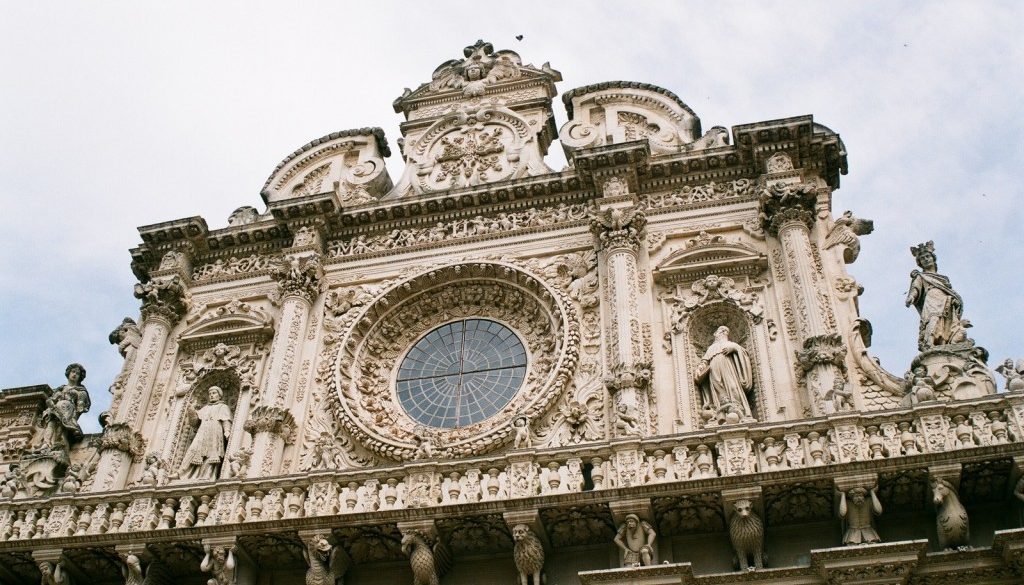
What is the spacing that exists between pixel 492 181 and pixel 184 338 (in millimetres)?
5720

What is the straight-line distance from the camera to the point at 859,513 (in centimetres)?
1127

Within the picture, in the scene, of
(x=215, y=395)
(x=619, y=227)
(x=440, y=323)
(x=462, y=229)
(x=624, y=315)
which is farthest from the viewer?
(x=462, y=229)

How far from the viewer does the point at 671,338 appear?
15.2 meters

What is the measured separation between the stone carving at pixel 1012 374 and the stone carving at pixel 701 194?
543 centimetres

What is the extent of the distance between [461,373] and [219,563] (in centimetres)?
511

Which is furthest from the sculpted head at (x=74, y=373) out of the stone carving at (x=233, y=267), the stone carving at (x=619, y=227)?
the stone carving at (x=619, y=227)

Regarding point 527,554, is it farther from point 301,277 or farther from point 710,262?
point 301,277

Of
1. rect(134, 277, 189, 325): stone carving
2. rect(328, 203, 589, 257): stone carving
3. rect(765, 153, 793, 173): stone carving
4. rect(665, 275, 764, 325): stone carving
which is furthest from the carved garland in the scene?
rect(765, 153, 793, 173): stone carving

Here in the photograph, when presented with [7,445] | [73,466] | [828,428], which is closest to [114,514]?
[73,466]

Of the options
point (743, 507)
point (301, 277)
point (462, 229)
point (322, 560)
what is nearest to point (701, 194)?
point (462, 229)

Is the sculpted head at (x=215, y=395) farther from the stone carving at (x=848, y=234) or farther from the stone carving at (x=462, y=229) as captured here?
the stone carving at (x=848, y=234)

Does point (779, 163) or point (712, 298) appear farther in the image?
point (779, 163)

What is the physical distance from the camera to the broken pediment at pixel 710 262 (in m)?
15.9

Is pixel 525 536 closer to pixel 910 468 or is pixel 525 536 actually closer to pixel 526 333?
pixel 910 468
